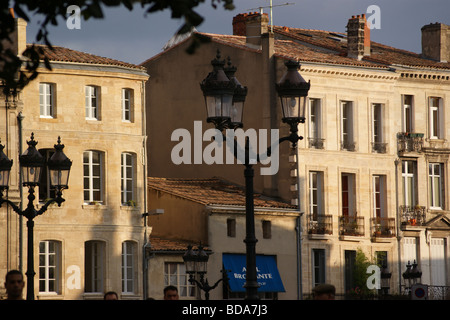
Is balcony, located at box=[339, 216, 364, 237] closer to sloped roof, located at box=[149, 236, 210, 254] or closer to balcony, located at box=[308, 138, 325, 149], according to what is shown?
balcony, located at box=[308, 138, 325, 149]

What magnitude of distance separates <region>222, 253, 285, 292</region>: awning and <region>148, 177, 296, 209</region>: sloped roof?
1947mm

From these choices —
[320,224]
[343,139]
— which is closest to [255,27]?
[343,139]

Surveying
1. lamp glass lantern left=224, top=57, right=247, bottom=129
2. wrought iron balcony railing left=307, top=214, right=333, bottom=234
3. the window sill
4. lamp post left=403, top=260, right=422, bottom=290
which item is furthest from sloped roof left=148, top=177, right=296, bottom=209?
lamp glass lantern left=224, top=57, right=247, bottom=129

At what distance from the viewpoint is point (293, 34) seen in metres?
60.1

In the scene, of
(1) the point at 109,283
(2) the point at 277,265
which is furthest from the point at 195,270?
(2) the point at 277,265

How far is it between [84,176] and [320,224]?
1086 cm

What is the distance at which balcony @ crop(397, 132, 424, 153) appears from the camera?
5766 centimetres

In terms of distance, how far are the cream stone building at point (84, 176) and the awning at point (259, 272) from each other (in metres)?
Answer: 3.57

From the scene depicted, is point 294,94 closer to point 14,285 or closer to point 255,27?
point 14,285

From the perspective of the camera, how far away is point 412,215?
5769cm

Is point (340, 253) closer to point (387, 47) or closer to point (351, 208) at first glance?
point (351, 208)

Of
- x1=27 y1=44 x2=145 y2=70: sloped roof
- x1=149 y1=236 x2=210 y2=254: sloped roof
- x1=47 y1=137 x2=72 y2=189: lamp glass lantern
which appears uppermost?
x1=27 y1=44 x2=145 y2=70: sloped roof

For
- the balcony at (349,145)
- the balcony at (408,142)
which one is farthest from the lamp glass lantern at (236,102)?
the balcony at (408,142)

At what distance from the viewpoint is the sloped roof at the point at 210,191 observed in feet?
165
